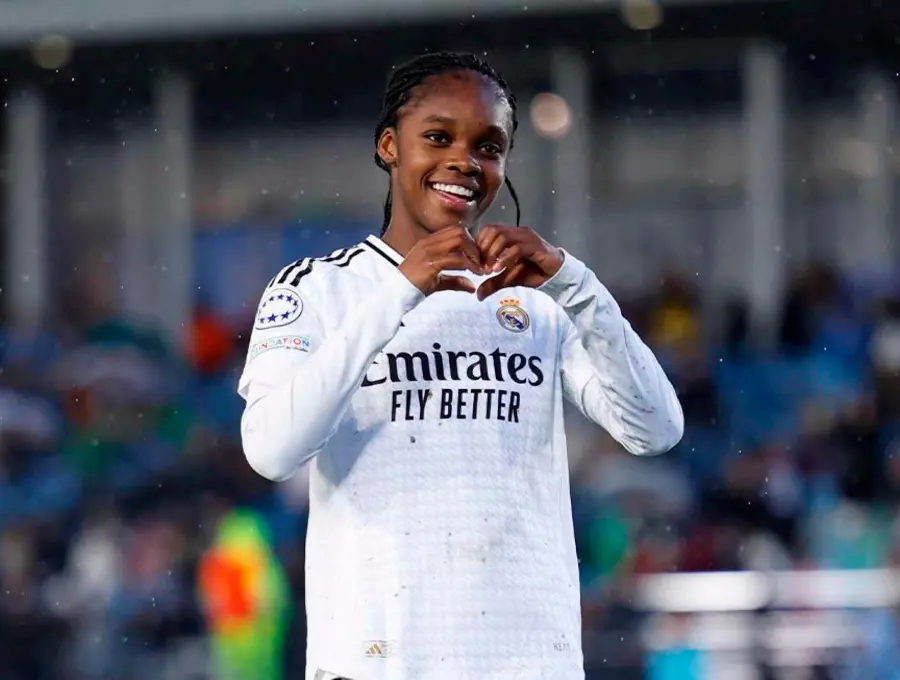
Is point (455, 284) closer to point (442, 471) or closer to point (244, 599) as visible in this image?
point (442, 471)

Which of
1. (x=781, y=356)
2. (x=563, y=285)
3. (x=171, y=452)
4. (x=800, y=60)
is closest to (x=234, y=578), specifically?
(x=171, y=452)

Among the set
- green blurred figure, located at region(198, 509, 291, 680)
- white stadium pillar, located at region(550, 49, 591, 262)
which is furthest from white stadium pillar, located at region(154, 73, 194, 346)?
green blurred figure, located at region(198, 509, 291, 680)

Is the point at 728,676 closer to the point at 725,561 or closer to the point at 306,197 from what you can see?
the point at 725,561

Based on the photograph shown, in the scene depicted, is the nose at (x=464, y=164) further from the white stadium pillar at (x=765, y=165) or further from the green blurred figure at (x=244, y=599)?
the white stadium pillar at (x=765, y=165)

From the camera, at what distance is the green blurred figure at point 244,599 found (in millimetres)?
8758

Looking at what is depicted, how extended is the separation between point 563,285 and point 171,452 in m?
7.82

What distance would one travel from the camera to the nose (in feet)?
11.5

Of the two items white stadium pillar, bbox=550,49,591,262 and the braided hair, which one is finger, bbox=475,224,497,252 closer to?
the braided hair

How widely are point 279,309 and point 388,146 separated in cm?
46

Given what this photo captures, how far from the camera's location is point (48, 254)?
51.4ft

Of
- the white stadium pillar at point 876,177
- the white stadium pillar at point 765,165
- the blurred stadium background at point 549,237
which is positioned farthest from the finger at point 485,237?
the white stadium pillar at point 876,177

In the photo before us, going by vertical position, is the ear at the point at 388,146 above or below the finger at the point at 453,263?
above

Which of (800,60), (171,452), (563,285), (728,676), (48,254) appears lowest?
(728,676)

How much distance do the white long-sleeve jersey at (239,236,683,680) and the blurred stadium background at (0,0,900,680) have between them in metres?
4.62
